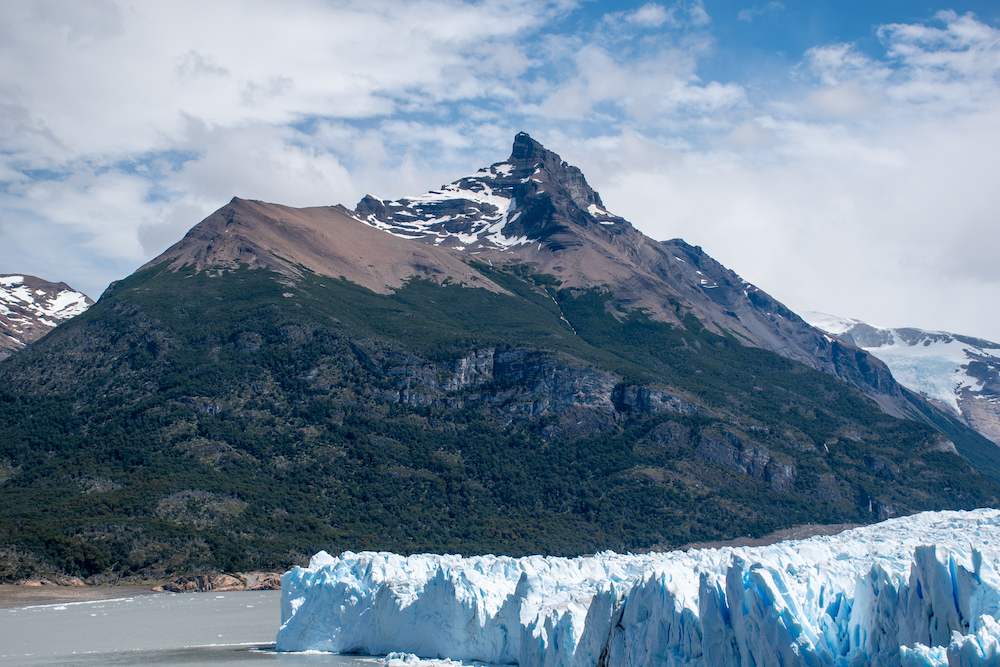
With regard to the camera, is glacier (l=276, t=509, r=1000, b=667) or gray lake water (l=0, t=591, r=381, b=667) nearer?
glacier (l=276, t=509, r=1000, b=667)

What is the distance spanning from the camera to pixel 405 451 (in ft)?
567

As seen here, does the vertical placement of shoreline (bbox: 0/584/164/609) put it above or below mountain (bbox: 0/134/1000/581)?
below

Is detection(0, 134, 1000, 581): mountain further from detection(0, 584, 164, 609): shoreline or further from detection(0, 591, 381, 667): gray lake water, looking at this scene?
detection(0, 591, 381, 667): gray lake water

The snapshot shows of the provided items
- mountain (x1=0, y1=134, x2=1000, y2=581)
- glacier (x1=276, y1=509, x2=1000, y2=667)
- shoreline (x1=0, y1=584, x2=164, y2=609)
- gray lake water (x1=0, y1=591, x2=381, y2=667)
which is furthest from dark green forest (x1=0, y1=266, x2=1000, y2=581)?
glacier (x1=276, y1=509, x2=1000, y2=667)

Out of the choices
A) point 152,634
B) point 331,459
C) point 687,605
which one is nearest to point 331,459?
point 331,459

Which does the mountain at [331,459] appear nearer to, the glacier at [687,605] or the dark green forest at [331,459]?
the dark green forest at [331,459]

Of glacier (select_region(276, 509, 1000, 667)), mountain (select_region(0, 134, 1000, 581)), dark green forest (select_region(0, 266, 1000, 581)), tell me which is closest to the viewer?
glacier (select_region(276, 509, 1000, 667))

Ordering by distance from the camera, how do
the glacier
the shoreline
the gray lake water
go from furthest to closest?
the shoreline → the gray lake water → the glacier

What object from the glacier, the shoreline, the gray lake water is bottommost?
the shoreline

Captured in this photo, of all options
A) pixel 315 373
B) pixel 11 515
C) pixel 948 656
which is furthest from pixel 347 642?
pixel 315 373

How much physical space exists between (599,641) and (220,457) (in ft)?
381

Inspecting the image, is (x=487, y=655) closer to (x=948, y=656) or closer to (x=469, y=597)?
(x=469, y=597)

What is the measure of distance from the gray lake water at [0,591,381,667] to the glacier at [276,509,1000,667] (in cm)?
401

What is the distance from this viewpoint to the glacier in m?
32.7
